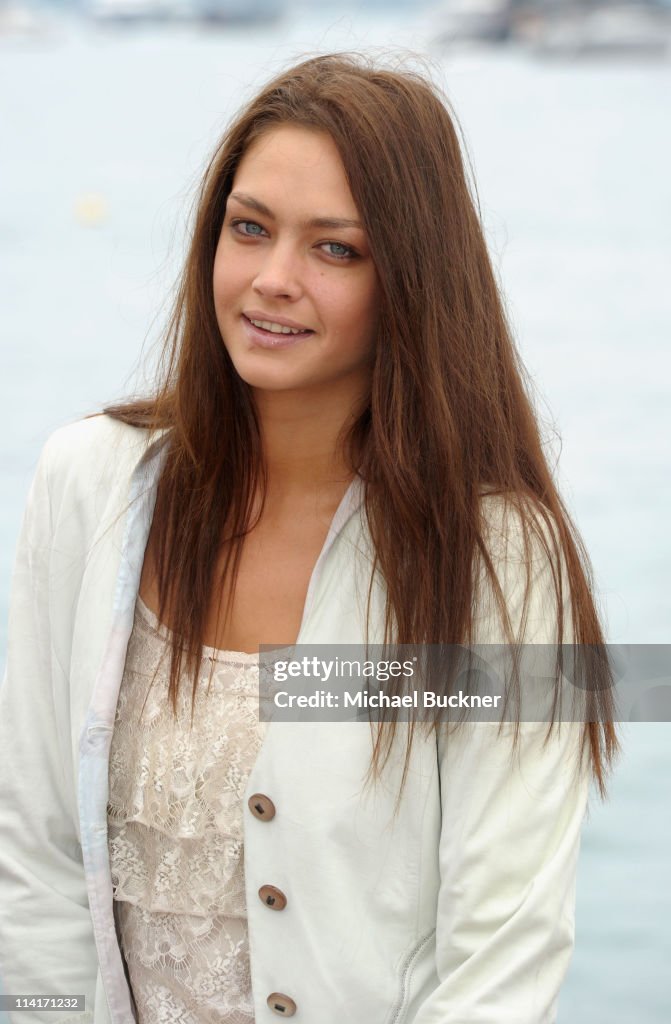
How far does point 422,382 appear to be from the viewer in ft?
4.61

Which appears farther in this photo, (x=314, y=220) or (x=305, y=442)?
(x=305, y=442)

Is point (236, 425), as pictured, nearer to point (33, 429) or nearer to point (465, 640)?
point (465, 640)

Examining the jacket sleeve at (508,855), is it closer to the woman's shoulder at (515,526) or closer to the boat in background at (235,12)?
the woman's shoulder at (515,526)

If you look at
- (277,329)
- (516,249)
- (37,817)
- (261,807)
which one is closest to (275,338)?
(277,329)

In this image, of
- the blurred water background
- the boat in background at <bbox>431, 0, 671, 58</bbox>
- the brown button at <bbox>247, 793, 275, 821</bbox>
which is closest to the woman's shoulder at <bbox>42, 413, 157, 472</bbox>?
the blurred water background

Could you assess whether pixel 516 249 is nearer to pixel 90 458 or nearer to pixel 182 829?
pixel 90 458

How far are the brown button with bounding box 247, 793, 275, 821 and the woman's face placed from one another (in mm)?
393

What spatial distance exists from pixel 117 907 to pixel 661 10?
528 inches

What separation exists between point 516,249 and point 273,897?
27.2ft

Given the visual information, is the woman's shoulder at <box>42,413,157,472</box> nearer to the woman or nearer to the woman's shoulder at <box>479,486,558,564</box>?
the woman

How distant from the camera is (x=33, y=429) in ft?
20.7

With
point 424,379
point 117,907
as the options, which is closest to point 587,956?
point 117,907

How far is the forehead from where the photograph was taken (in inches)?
53.2

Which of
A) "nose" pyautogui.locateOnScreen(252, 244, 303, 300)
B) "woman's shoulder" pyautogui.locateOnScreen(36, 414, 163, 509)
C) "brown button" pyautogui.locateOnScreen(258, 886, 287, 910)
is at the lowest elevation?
"brown button" pyautogui.locateOnScreen(258, 886, 287, 910)
